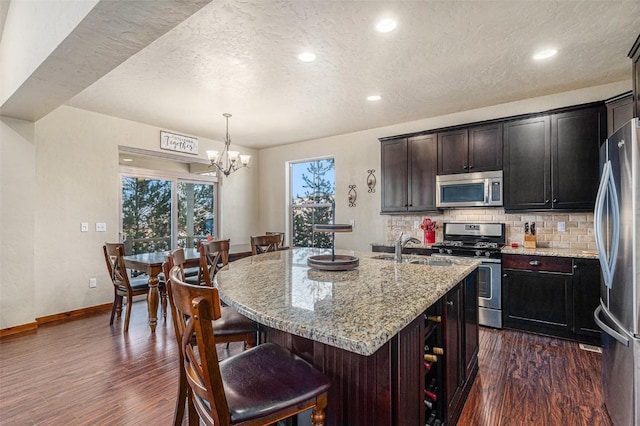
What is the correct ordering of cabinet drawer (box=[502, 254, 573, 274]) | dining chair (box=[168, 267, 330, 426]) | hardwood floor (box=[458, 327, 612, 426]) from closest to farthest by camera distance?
dining chair (box=[168, 267, 330, 426]), hardwood floor (box=[458, 327, 612, 426]), cabinet drawer (box=[502, 254, 573, 274])

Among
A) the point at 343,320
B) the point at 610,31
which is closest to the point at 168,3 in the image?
the point at 343,320

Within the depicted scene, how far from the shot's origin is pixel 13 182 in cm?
353

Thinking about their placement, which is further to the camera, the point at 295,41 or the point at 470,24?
the point at 295,41

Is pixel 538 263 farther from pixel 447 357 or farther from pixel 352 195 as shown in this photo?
pixel 352 195

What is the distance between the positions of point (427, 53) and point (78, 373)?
13.4 feet

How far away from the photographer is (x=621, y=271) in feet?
5.99

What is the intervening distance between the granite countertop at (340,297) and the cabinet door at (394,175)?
2.46 metres

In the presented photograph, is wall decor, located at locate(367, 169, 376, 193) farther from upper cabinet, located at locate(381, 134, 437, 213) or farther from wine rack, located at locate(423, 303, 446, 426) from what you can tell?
wine rack, located at locate(423, 303, 446, 426)

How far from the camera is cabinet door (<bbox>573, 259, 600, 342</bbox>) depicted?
3.07 metres

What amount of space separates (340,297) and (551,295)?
122 inches

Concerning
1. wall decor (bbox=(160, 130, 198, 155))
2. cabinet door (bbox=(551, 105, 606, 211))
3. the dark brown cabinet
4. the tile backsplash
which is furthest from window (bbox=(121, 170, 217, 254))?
the dark brown cabinet

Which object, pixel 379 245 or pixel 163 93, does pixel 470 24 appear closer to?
pixel 379 245

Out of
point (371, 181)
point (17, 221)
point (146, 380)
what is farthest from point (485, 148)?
point (17, 221)

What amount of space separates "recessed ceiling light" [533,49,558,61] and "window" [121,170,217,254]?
514 cm
